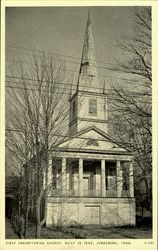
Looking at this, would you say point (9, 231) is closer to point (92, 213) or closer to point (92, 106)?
point (92, 213)

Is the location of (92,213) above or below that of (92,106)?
below

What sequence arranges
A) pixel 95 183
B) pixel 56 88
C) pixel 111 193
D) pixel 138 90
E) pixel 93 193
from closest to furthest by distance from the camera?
pixel 56 88
pixel 138 90
pixel 111 193
pixel 93 193
pixel 95 183

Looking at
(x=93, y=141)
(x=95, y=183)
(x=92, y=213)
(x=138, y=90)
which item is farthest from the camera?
(x=95, y=183)

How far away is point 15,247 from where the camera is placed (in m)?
6.39

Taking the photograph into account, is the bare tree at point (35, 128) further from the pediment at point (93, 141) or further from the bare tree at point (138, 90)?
the pediment at point (93, 141)

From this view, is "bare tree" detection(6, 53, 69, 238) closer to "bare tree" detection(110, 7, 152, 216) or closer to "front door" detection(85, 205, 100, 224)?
"bare tree" detection(110, 7, 152, 216)

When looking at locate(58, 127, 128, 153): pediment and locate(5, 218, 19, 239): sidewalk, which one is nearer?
locate(5, 218, 19, 239): sidewalk

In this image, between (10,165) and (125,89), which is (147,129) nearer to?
(125,89)

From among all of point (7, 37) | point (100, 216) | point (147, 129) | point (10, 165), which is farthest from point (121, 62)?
point (100, 216)

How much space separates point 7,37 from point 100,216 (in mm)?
8902

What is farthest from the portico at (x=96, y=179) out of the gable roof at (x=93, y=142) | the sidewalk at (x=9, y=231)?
the sidewalk at (x=9, y=231)

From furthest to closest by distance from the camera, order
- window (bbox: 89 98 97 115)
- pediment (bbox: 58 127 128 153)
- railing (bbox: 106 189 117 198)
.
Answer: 1. window (bbox: 89 98 97 115)
2. railing (bbox: 106 189 117 198)
3. pediment (bbox: 58 127 128 153)

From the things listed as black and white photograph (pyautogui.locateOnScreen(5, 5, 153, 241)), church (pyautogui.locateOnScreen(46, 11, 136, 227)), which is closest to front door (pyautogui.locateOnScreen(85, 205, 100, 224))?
church (pyautogui.locateOnScreen(46, 11, 136, 227))

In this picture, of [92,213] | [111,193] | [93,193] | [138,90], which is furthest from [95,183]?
[138,90]
